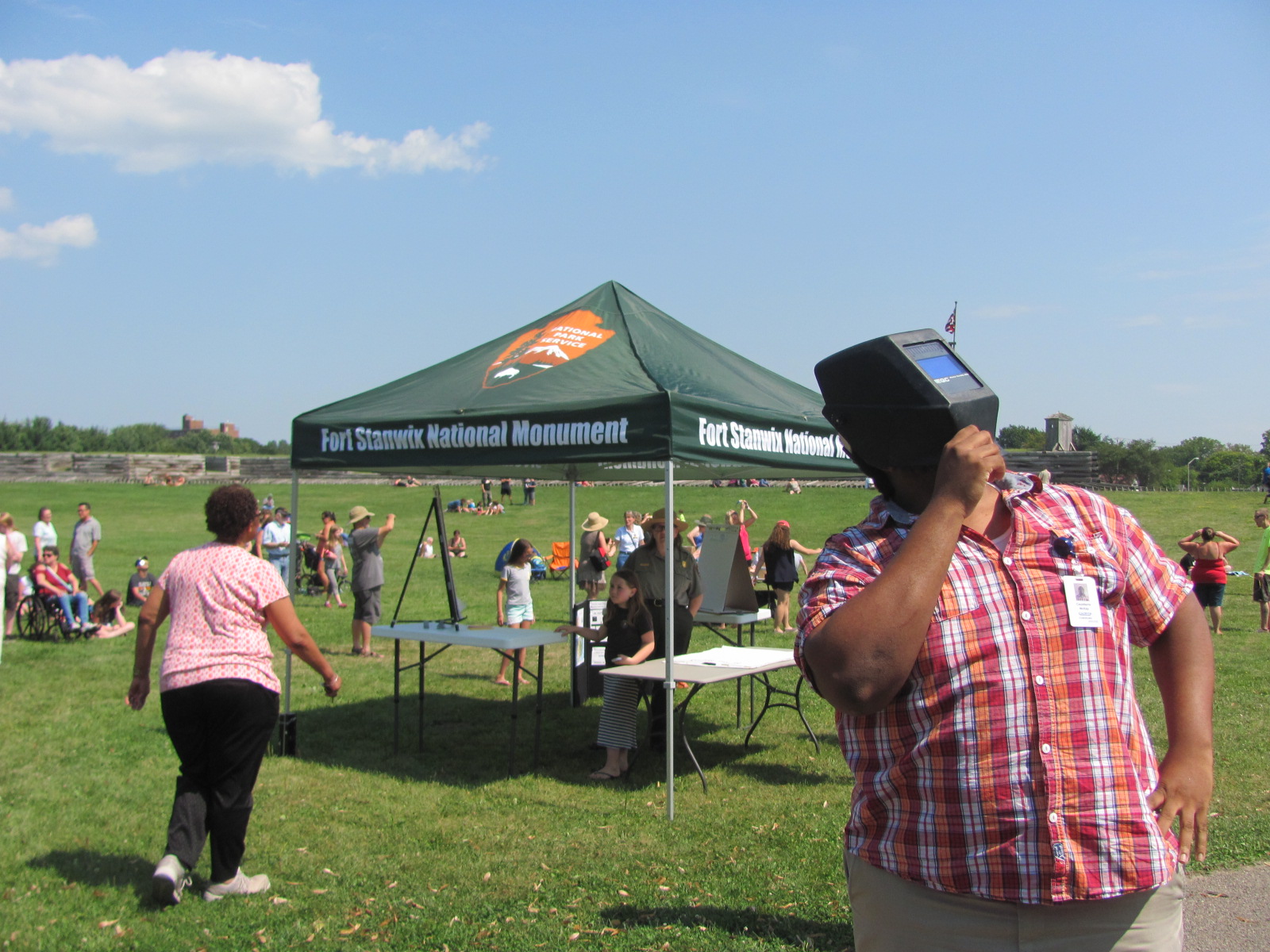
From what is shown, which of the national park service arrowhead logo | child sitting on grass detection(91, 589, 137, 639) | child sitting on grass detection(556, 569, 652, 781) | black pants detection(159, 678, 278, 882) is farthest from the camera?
child sitting on grass detection(91, 589, 137, 639)

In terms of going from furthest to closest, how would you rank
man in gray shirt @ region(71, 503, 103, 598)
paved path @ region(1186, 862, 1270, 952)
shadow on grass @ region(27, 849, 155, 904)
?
man in gray shirt @ region(71, 503, 103, 598)
shadow on grass @ region(27, 849, 155, 904)
paved path @ region(1186, 862, 1270, 952)

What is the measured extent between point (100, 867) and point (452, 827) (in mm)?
1835

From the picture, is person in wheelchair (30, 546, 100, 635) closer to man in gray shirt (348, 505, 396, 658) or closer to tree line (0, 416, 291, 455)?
man in gray shirt (348, 505, 396, 658)

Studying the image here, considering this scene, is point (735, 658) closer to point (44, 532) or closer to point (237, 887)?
point (237, 887)

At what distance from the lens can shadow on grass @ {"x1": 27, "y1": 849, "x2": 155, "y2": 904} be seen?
15.9 ft

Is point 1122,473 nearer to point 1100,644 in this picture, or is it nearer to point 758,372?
point 758,372

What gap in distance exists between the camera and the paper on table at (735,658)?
682cm

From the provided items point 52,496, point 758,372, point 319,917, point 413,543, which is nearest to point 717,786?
point 319,917

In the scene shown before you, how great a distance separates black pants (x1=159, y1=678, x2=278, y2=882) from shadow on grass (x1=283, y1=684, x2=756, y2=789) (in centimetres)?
218

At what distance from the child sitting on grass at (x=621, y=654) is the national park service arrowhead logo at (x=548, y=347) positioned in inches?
64.0

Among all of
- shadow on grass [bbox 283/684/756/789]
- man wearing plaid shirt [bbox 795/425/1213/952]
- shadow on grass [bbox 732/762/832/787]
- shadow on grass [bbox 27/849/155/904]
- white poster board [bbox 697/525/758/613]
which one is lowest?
shadow on grass [bbox 283/684/756/789]

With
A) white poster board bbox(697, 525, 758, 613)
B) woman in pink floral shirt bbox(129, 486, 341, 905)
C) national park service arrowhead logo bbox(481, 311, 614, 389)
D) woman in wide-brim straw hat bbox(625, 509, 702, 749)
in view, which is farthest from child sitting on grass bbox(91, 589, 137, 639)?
woman in pink floral shirt bbox(129, 486, 341, 905)

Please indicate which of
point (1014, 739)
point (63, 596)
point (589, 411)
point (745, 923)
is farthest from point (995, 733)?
point (63, 596)

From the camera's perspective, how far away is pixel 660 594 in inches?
301
